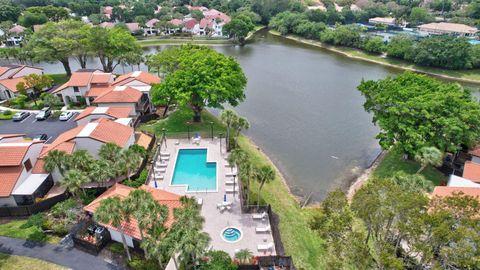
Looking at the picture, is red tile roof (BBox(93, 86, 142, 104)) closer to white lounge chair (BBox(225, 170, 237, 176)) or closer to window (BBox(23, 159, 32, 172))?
window (BBox(23, 159, 32, 172))

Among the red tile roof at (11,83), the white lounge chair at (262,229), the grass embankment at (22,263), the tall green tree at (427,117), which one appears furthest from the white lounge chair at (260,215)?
the red tile roof at (11,83)

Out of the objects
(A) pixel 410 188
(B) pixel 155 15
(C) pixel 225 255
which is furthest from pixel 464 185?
(B) pixel 155 15

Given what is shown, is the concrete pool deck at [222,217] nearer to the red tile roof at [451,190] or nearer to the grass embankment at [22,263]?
the grass embankment at [22,263]

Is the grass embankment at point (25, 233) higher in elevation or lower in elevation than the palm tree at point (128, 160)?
lower

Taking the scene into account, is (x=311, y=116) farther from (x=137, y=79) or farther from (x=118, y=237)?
(x=118, y=237)

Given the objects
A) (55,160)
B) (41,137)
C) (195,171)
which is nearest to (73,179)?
(55,160)

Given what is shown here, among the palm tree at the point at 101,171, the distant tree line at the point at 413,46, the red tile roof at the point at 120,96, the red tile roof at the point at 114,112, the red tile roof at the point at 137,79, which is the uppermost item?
the distant tree line at the point at 413,46

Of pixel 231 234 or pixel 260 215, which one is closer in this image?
pixel 231 234
